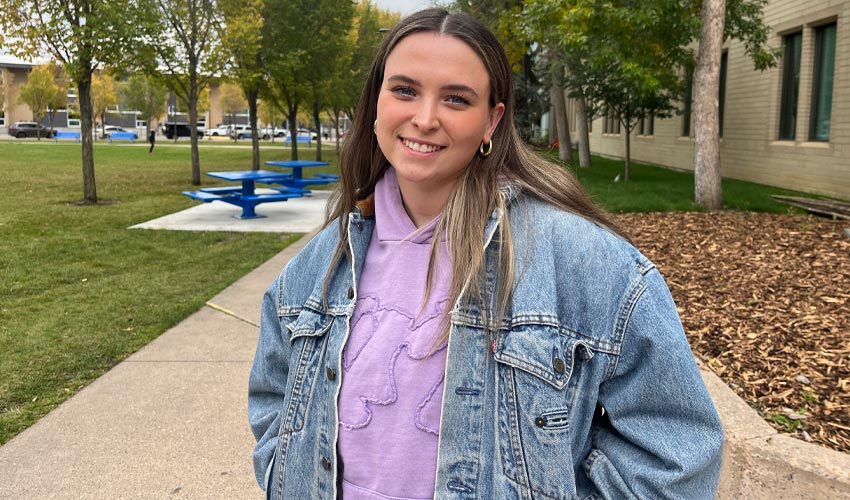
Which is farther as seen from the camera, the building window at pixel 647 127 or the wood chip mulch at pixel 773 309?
the building window at pixel 647 127

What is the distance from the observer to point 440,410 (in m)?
1.40

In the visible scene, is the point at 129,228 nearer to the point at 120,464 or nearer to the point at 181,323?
the point at 181,323

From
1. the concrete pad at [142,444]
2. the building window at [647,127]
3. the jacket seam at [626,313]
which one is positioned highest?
the building window at [647,127]

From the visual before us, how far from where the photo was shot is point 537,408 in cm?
134

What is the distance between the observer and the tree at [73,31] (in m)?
13.5

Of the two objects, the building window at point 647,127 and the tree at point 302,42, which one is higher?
the tree at point 302,42

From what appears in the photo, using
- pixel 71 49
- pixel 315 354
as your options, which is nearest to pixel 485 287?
pixel 315 354

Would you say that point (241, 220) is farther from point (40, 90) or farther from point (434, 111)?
point (40, 90)

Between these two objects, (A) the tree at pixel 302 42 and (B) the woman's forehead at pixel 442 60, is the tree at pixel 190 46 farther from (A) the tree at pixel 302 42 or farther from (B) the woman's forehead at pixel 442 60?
(B) the woman's forehead at pixel 442 60

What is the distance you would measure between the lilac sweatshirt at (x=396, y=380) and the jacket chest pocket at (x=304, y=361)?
7cm

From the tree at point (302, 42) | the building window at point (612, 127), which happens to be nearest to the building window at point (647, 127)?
the building window at point (612, 127)

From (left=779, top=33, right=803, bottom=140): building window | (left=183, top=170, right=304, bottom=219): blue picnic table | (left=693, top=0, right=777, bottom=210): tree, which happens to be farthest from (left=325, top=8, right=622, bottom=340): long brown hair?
(left=779, top=33, right=803, bottom=140): building window

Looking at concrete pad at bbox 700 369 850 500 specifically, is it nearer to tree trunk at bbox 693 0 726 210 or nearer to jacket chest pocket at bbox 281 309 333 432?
jacket chest pocket at bbox 281 309 333 432

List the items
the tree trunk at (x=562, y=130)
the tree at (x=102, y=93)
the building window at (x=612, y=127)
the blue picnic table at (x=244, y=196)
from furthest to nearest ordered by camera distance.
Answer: the tree at (x=102, y=93) → the building window at (x=612, y=127) → the tree trunk at (x=562, y=130) → the blue picnic table at (x=244, y=196)
